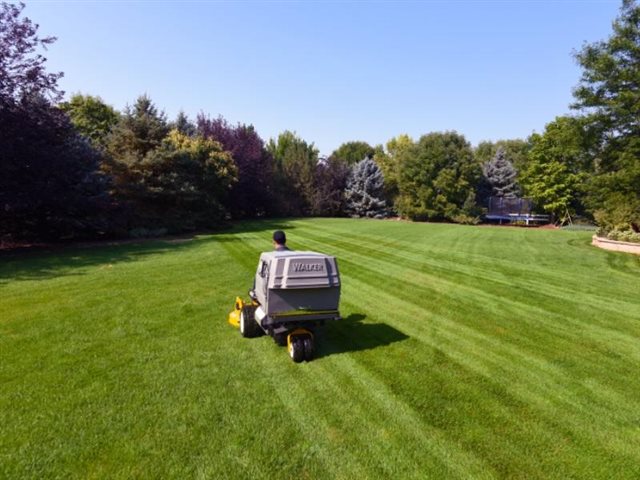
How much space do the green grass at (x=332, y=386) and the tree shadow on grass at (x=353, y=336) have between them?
0.05 metres

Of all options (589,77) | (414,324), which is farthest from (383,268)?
(589,77)

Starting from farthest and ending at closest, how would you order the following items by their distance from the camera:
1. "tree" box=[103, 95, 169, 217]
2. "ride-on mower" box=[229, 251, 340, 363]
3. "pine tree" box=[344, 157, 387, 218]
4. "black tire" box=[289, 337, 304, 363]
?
"pine tree" box=[344, 157, 387, 218], "tree" box=[103, 95, 169, 217], "black tire" box=[289, 337, 304, 363], "ride-on mower" box=[229, 251, 340, 363]

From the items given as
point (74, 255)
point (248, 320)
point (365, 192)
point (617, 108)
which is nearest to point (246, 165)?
point (365, 192)

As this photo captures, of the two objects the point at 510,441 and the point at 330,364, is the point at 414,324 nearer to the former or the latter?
the point at 330,364

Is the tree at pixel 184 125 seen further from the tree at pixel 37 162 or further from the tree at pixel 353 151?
the tree at pixel 353 151

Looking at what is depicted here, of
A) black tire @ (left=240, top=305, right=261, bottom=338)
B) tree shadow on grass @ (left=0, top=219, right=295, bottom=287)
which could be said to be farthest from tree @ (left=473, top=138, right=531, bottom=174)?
black tire @ (left=240, top=305, right=261, bottom=338)

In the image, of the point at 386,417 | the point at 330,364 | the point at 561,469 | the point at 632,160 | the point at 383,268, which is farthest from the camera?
the point at 632,160

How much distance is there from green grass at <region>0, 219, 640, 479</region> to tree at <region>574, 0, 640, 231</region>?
9313mm

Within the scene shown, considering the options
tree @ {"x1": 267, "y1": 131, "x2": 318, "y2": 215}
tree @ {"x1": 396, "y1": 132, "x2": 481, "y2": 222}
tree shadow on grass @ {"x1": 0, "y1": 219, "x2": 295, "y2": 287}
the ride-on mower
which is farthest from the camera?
tree @ {"x1": 267, "y1": 131, "x2": 318, "y2": 215}

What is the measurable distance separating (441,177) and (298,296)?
3728 centimetres

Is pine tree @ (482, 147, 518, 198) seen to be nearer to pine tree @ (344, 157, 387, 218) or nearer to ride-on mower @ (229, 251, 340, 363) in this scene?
pine tree @ (344, 157, 387, 218)

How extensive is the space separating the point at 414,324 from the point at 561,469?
3.65m

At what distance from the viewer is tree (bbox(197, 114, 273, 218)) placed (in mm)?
33875

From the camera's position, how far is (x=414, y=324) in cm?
689
